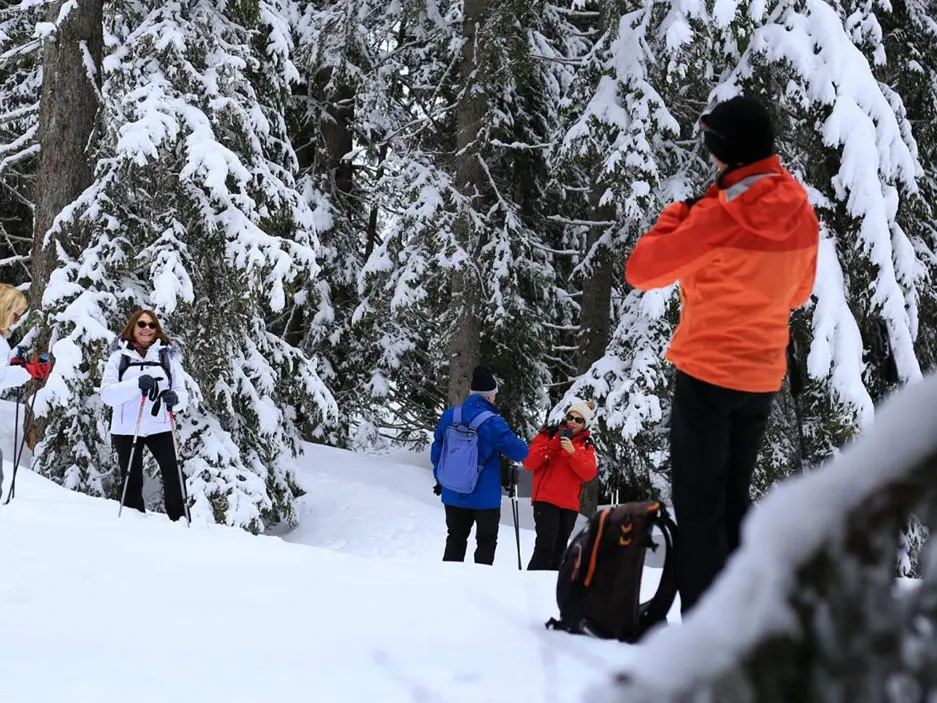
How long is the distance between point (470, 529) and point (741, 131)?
5123mm

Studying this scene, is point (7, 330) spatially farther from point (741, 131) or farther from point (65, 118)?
point (741, 131)

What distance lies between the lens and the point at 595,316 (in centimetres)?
1340

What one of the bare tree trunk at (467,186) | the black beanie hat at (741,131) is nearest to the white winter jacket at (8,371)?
the black beanie hat at (741,131)

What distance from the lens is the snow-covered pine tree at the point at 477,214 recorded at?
1345 cm

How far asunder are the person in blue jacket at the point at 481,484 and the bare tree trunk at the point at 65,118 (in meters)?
5.22

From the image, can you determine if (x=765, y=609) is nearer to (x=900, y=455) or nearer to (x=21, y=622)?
(x=900, y=455)

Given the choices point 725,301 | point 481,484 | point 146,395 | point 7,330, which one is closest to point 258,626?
point 725,301

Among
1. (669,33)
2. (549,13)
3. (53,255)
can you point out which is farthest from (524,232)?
(53,255)

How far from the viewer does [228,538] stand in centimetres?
620

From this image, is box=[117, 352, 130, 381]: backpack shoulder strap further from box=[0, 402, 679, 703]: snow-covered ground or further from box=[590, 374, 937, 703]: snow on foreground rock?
box=[590, 374, 937, 703]: snow on foreground rock

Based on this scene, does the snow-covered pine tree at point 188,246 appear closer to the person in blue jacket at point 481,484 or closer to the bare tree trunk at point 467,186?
the bare tree trunk at point 467,186

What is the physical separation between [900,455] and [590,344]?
12.6 m

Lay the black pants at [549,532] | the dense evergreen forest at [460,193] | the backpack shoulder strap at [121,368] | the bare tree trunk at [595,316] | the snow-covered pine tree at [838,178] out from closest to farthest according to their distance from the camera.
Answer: the backpack shoulder strap at [121,368] < the black pants at [549,532] < the snow-covered pine tree at [838,178] < the dense evergreen forest at [460,193] < the bare tree trunk at [595,316]

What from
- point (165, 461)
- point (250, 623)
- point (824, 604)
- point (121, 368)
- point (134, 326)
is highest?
point (824, 604)
